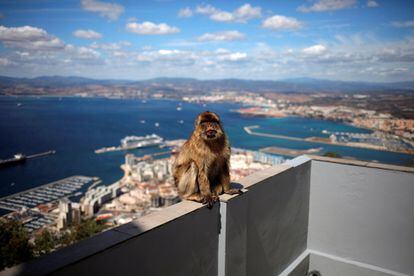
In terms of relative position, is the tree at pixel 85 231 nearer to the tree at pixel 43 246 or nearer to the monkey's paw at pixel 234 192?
the tree at pixel 43 246

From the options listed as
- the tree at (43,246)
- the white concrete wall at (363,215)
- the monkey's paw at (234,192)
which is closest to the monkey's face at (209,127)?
the monkey's paw at (234,192)

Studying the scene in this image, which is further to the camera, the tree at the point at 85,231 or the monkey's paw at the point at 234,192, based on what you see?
the tree at the point at 85,231

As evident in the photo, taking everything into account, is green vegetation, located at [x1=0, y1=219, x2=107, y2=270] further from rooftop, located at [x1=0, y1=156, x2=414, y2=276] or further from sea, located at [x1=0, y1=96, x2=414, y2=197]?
sea, located at [x1=0, y1=96, x2=414, y2=197]

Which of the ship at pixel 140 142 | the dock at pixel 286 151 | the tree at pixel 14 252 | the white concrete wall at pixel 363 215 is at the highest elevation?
the white concrete wall at pixel 363 215

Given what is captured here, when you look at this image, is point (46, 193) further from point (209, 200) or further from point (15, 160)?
point (209, 200)

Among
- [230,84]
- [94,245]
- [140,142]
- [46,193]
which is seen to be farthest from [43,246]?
[230,84]

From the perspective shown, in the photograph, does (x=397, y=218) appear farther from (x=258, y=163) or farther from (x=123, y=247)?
(x=258, y=163)

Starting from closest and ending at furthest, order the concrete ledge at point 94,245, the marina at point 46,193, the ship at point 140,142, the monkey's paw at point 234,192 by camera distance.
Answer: the concrete ledge at point 94,245
the monkey's paw at point 234,192
the marina at point 46,193
the ship at point 140,142

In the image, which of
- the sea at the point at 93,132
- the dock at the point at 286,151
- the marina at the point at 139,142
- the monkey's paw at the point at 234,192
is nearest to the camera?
the monkey's paw at the point at 234,192
